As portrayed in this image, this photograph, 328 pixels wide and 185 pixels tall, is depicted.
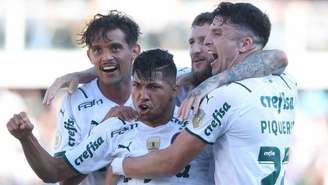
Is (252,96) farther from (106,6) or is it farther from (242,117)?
(106,6)

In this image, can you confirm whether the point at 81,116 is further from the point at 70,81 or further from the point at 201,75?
the point at 201,75

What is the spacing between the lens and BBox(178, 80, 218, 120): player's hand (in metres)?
5.08

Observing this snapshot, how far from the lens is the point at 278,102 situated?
16.8 feet

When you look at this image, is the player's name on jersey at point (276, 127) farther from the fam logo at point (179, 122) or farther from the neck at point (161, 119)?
the neck at point (161, 119)

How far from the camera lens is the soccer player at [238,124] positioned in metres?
4.97

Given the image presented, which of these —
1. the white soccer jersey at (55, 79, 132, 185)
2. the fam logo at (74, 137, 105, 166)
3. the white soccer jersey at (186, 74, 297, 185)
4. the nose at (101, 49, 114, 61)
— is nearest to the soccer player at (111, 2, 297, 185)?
the white soccer jersey at (186, 74, 297, 185)

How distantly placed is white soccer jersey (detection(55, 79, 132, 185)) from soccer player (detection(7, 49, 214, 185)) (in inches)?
18.4

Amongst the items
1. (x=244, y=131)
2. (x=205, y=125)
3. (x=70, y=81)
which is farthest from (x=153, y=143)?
(x=70, y=81)

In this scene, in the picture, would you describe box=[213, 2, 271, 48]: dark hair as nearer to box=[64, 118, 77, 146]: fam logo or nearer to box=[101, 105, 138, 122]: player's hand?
box=[101, 105, 138, 122]: player's hand

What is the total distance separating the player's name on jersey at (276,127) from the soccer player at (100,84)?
1.27m

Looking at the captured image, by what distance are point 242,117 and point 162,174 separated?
1.69ft

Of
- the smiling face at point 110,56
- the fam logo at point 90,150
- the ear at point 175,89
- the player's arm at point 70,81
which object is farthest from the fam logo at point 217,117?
the player's arm at point 70,81

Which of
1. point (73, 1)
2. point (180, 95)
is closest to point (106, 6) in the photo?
point (73, 1)

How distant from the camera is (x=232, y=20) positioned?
205 inches
